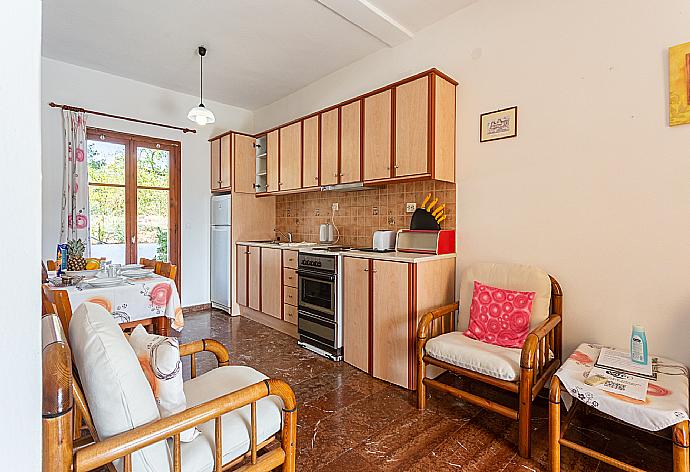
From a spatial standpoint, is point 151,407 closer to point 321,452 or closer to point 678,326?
point 321,452

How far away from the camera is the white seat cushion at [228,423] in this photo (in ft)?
3.79

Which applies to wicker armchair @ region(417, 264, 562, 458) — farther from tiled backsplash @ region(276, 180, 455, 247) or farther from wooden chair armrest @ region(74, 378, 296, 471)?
wooden chair armrest @ region(74, 378, 296, 471)

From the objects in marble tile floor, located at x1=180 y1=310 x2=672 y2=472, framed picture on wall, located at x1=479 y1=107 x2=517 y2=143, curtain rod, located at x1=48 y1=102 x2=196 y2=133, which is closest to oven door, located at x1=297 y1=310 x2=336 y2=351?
marble tile floor, located at x1=180 y1=310 x2=672 y2=472

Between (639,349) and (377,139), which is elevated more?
(377,139)

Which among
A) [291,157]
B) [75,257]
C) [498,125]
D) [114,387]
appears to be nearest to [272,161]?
[291,157]

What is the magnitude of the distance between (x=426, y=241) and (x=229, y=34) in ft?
8.65

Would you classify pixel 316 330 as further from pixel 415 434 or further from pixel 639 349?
pixel 639 349

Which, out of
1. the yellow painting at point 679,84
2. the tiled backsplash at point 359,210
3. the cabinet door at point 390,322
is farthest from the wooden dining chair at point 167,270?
the yellow painting at point 679,84

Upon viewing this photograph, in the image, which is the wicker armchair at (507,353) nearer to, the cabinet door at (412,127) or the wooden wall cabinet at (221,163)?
the cabinet door at (412,127)

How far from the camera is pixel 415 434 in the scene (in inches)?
80.4

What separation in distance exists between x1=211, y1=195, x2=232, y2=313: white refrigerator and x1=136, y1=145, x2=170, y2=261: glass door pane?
0.60m

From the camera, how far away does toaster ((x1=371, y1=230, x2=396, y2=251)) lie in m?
3.23

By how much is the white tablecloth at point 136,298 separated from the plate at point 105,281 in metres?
0.05
